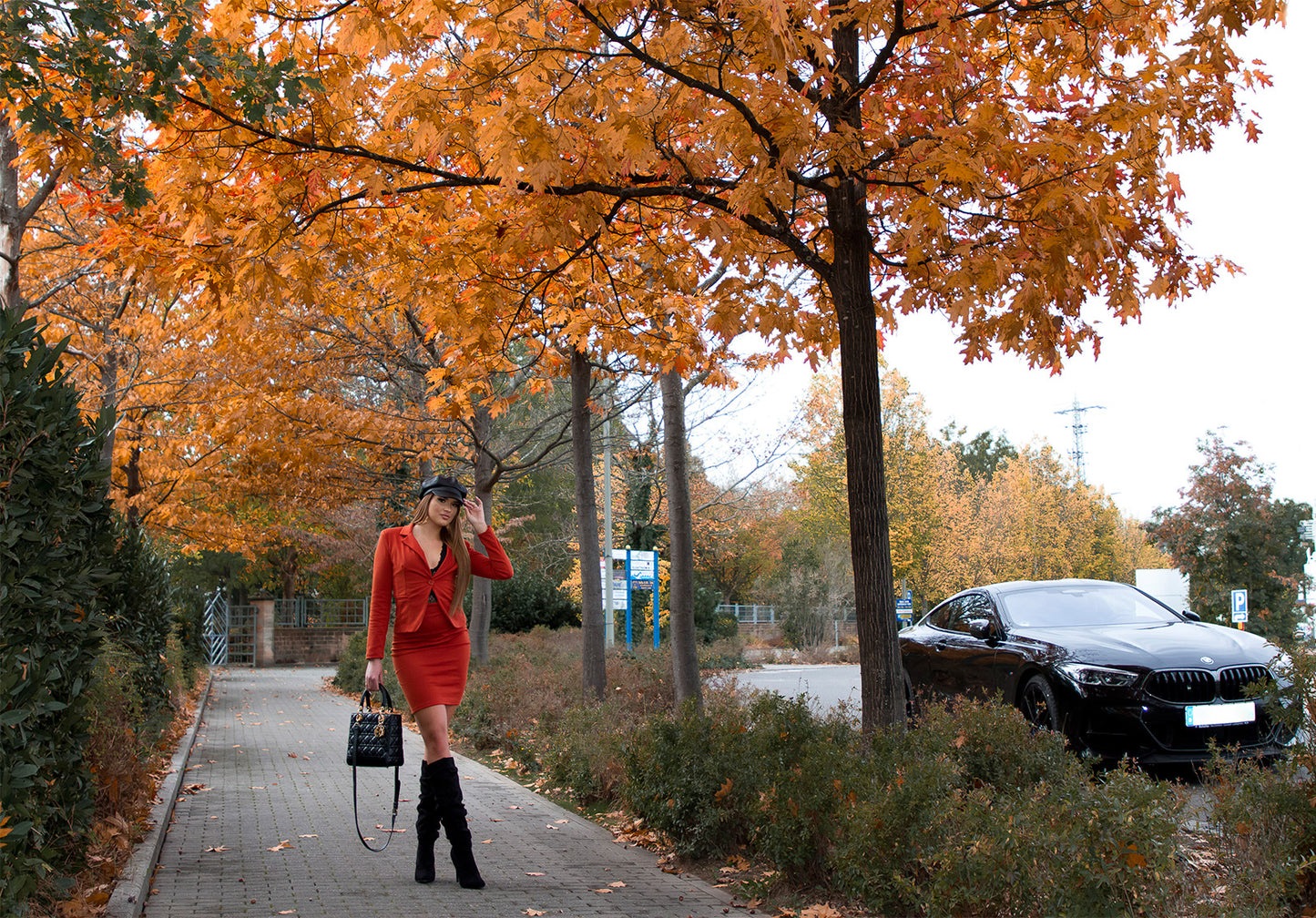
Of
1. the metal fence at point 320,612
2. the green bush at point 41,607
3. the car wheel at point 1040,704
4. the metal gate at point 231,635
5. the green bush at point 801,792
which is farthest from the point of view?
the metal fence at point 320,612

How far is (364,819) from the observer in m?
7.39

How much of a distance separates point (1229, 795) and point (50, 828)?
4.73 m

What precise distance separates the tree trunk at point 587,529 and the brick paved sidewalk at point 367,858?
62.0 inches

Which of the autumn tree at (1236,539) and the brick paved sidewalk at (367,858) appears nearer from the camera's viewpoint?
the brick paved sidewalk at (367,858)

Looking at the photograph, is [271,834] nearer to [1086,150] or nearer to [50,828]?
[50,828]

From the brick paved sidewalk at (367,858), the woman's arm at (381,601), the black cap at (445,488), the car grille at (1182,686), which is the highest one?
the black cap at (445,488)

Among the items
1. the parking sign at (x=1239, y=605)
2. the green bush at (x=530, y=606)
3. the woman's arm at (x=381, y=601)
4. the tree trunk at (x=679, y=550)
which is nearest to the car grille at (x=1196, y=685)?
the tree trunk at (x=679, y=550)

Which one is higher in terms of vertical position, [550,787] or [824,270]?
[824,270]

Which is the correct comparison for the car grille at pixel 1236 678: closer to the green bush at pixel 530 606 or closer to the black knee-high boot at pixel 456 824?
the black knee-high boot at pixel 456 824

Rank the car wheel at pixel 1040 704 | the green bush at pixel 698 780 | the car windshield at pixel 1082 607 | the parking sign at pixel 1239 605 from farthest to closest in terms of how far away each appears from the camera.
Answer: the parking sign at pixel 1239 605
the car windshield at pixel 1082 607
the car wheel at pixel 1040 704
the green bush at pixel 698 780

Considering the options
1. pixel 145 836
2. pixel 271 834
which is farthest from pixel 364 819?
pixel 145 836

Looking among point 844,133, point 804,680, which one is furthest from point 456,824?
point 804,680

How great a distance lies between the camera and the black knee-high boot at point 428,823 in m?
5.60

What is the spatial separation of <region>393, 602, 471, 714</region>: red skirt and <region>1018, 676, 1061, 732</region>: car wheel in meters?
4.53
